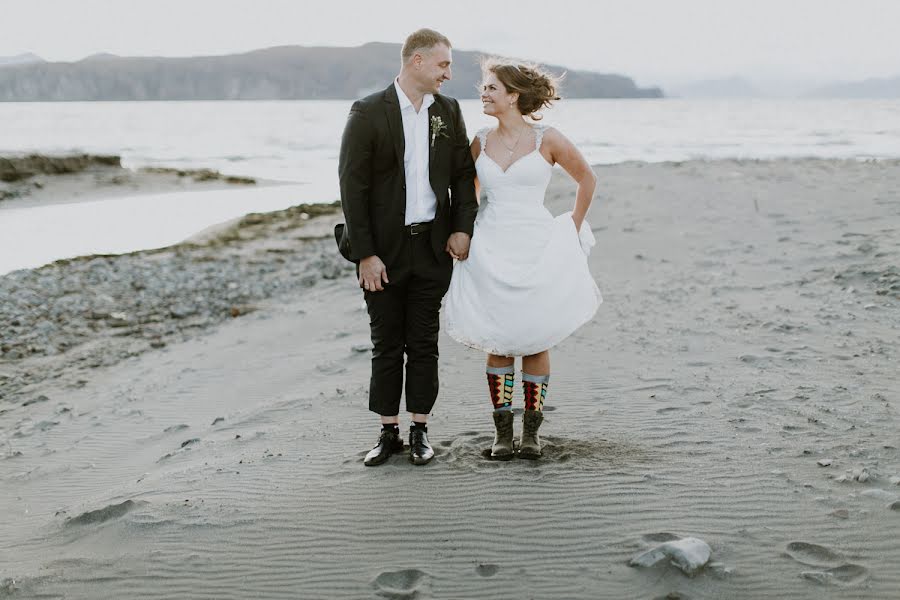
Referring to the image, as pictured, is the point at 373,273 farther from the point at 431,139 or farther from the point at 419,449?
the point at 419,449

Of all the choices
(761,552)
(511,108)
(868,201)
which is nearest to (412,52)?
(511,108)

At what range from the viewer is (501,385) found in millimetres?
4535

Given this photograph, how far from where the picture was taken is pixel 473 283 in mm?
4426

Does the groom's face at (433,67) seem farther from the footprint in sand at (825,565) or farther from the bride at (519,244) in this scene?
the footprint in sand at (825,565)

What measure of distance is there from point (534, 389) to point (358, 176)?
1.54 m

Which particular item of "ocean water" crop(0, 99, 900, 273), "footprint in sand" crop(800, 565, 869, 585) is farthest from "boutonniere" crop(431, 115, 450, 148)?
"ocean water" crop(0, 99, 900, 273)

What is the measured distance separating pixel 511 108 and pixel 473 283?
97cm

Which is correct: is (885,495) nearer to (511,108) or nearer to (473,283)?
(473,283)

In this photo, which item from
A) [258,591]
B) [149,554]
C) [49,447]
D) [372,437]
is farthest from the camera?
[49,447]

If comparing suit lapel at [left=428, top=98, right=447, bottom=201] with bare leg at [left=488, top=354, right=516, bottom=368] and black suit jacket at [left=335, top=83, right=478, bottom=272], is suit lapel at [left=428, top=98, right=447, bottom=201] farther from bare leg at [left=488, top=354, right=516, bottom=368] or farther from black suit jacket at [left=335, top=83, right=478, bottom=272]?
bare leg at [left=488, top=354, right=516, bottom=368]

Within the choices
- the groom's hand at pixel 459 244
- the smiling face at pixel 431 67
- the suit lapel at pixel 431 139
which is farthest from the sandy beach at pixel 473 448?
the smiling face at pixel 431 67

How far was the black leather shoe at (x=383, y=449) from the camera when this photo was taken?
468 cm

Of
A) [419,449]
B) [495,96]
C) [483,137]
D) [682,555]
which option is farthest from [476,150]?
[682,555]

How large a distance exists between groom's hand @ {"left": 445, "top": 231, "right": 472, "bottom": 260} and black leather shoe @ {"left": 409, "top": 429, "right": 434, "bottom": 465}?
1050 millimetres
